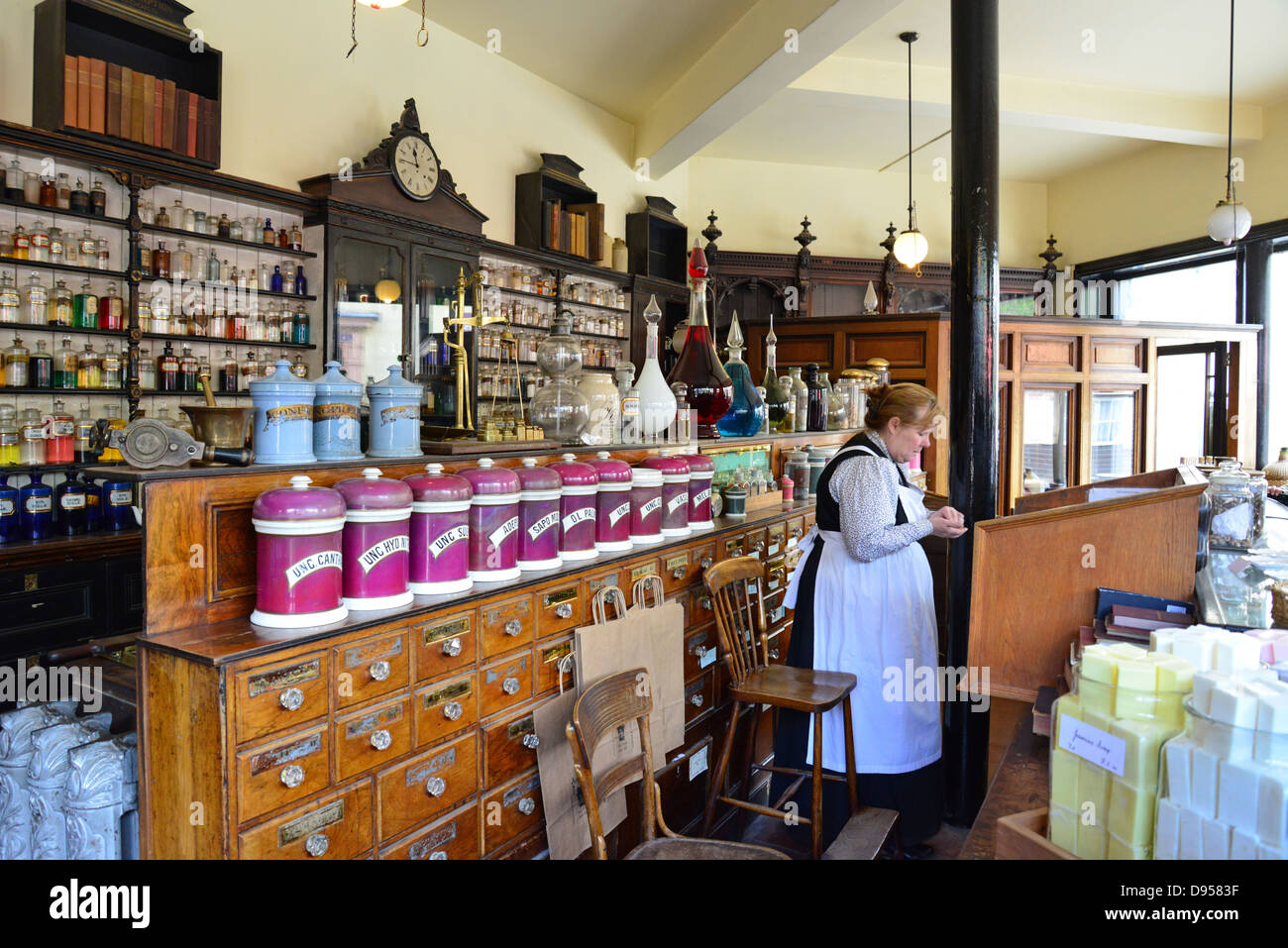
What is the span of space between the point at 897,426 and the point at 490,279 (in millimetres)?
4066

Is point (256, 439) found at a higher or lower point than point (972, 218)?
lower

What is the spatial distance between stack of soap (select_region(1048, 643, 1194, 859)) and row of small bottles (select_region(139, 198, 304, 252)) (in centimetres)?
446

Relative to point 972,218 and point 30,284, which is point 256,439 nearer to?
point 972,218

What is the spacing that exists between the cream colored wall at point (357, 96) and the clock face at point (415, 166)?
323 millimetres

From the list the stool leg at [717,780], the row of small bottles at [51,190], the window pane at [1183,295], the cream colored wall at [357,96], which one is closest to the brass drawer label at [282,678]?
the stool leg at [717,780]

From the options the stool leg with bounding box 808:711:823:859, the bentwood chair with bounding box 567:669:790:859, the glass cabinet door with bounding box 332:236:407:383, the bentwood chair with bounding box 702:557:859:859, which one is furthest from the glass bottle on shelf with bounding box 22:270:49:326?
the stool leg with bounding box 808:711:823:859

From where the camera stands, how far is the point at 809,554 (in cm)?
285

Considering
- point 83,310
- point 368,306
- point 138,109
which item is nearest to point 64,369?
point 83,310

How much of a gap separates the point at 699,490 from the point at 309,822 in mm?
1797

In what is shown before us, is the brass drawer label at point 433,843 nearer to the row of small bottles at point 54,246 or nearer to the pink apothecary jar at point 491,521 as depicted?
the pink apothecary jar at point 491,521

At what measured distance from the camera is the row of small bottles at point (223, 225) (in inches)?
158
